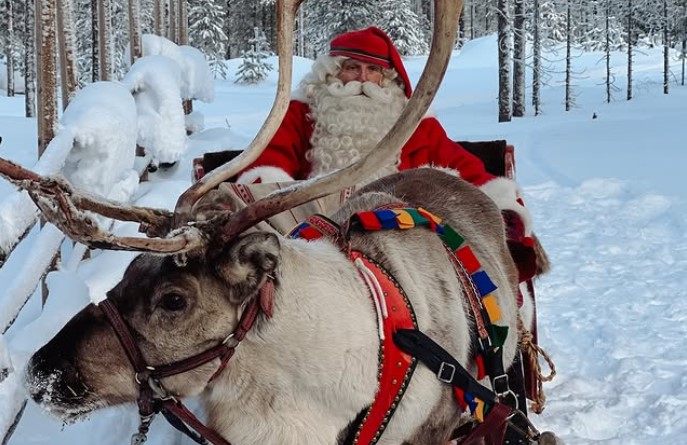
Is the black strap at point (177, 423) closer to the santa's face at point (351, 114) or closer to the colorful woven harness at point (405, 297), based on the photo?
the colorful woven harness at point (405, 297)

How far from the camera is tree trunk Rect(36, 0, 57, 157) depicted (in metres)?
6.12

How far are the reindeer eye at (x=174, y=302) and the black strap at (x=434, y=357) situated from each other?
63cm

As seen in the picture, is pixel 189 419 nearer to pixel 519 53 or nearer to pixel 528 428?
pixel 528 428

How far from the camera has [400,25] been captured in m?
39.5

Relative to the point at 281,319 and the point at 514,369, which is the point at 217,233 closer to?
the point at 281,319

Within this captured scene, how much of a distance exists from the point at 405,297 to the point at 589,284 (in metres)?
4.53

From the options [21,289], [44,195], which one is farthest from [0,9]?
[44,195]

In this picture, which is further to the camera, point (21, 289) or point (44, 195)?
point (21, 289)

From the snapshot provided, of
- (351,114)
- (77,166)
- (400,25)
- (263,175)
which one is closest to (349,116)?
(351,114)

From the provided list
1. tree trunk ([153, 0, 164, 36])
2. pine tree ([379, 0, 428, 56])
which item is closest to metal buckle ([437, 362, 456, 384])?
tree trunk ([153, 0, 164, 36])

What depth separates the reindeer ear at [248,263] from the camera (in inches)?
79.8

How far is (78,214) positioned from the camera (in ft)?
5.97

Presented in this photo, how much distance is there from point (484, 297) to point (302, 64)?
113 feet

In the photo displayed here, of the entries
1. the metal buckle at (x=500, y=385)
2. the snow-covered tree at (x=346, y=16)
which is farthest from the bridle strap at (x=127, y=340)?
the snow-covered tree at (x=346, y=16)
